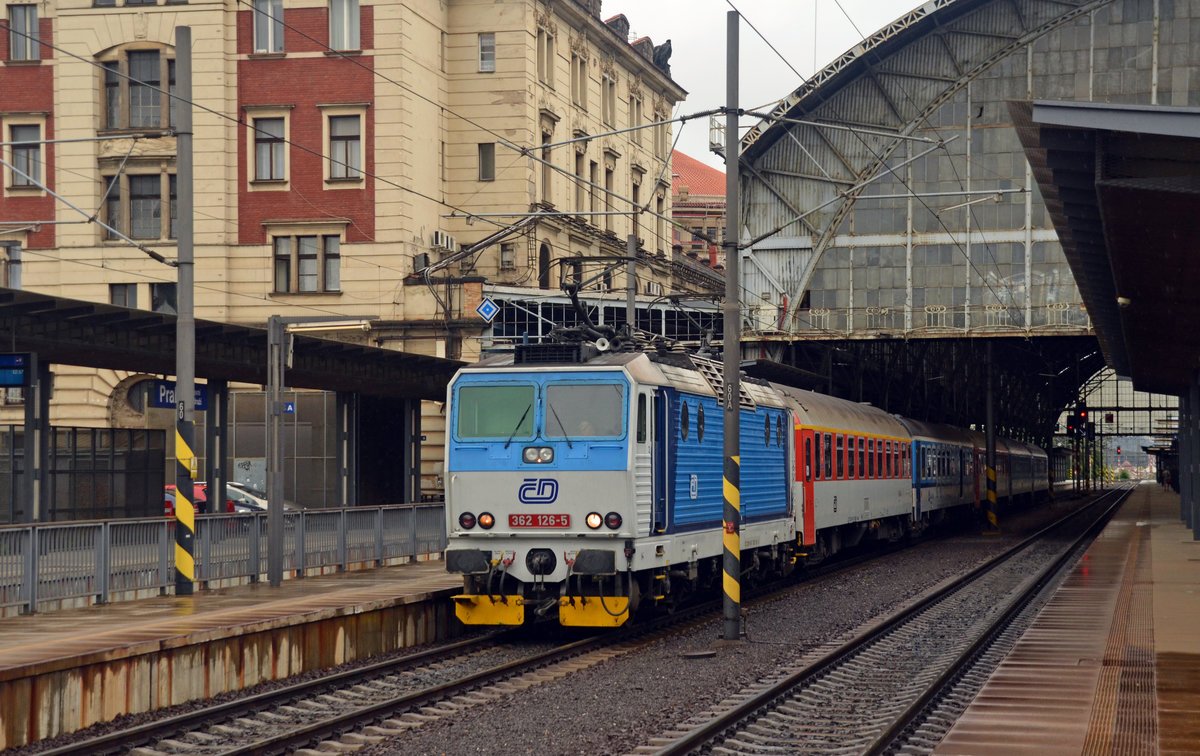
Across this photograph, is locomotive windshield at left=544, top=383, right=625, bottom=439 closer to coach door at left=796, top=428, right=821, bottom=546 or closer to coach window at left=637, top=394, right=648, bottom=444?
coach window at left=637, top=394, right=648, bottom=444

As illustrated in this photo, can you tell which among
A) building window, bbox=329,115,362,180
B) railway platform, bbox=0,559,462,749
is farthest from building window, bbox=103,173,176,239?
railway platform, bbox=0,559,462,749

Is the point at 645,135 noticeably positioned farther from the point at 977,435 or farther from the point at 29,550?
the point at 29,550

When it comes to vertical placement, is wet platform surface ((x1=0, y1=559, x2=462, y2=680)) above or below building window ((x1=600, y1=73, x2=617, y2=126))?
below

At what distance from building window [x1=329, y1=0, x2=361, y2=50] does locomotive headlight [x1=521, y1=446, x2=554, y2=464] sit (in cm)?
3590

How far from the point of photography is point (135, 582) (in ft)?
61.0

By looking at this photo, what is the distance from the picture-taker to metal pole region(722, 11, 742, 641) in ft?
56.0

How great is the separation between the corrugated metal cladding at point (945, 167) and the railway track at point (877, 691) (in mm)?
25296

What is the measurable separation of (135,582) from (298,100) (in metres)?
33.7

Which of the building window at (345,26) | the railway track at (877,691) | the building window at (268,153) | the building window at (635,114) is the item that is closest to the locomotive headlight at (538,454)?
the railway track at (877,691)

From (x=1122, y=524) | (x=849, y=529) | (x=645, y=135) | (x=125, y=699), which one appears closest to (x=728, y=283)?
(x=125, y=699)

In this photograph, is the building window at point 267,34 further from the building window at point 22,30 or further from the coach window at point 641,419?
the coach window at point 641,419

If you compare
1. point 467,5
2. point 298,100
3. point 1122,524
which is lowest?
point 1122,524

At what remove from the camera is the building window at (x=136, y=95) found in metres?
49.7

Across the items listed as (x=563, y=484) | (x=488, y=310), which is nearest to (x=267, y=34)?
(x=488, y=310)
